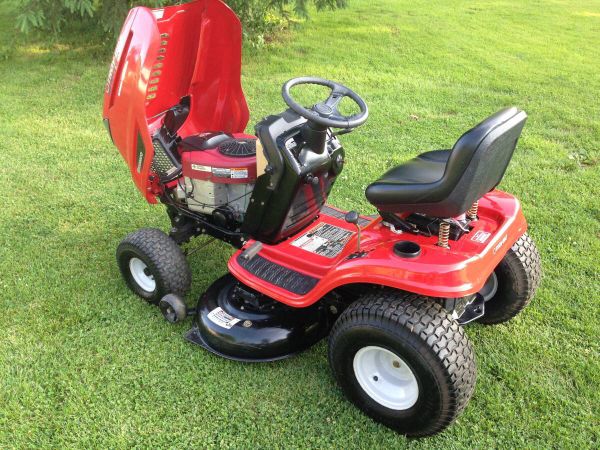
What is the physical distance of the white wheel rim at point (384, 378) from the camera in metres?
2.54

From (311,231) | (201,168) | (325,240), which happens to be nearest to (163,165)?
(201,168)

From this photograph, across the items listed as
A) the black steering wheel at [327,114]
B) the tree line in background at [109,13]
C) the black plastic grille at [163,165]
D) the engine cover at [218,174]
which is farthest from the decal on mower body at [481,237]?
the tree line in background at [109,13]

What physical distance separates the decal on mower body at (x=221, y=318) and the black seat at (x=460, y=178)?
3.29 ft

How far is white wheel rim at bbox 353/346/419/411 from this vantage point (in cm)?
254

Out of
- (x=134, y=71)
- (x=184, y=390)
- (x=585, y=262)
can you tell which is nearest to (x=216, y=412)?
(x=184, y=390)

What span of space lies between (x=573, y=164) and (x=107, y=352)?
436 cm

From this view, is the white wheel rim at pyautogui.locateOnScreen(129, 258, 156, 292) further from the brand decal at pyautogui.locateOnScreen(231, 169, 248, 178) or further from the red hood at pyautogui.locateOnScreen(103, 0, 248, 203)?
the brand decal at pyautogui.locateOnScreen(231, 169, 248, 178)

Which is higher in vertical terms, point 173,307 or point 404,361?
point 404,361

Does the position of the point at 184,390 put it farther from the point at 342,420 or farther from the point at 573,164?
the point at 573,164

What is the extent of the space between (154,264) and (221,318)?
560mm

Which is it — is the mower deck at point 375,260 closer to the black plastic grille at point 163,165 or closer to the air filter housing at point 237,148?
the air filter housing at point 237,148

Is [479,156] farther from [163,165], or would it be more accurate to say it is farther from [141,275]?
[141,275]

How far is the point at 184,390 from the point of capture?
9.20ft

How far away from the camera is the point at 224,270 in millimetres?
3740
